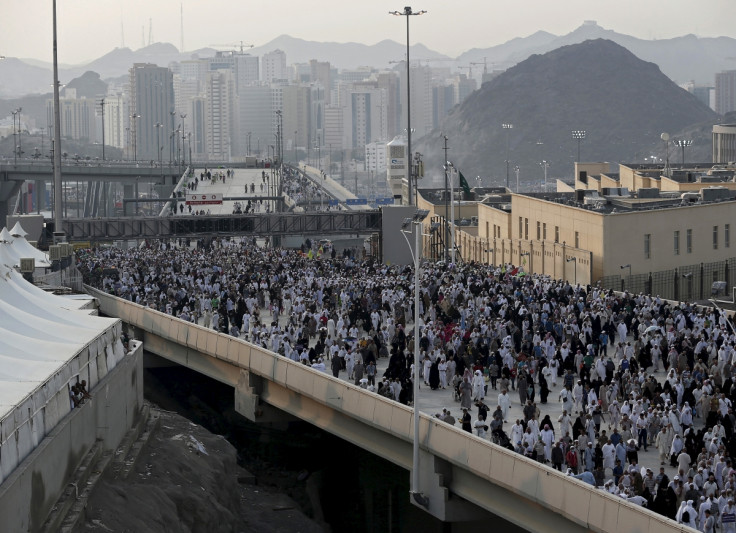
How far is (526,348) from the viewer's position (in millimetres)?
A: 32906

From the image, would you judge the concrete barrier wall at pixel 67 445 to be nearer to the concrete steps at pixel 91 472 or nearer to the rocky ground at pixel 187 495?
the concrete steps at pixel 91 472

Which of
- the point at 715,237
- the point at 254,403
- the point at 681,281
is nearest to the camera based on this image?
the point at 254,403

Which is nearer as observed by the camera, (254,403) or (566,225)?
(254,403)

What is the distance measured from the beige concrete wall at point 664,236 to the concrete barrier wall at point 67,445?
24.1 m

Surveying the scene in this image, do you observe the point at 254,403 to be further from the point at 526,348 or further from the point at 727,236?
the point at 727,236

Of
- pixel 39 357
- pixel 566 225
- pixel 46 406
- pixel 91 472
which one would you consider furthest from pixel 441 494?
pixel 566 225

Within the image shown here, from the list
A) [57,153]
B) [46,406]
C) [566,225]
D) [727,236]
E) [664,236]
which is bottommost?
[46,406]

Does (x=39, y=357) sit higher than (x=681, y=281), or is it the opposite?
(x=39, y=357)

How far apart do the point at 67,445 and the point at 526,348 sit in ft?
40.4

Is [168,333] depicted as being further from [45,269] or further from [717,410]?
[717,410]

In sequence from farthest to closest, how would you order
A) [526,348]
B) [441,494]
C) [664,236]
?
[664,236] → [526,348] → [441,494]

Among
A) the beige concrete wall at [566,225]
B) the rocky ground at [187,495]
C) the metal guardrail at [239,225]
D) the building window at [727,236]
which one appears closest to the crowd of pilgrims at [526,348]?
the rocky ground at [187,495]

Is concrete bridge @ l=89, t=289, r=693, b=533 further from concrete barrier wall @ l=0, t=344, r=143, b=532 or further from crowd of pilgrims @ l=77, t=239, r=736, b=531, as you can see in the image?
concrete barrier wall @ l=0, t=344, r=143, b=532

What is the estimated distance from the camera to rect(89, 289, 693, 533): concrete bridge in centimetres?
2208
